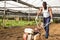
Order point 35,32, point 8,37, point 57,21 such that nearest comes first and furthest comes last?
point 35,32 < point 8,37 < point 57,21

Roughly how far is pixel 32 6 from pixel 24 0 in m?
1.15

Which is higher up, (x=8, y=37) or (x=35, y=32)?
(x=35, y=32)

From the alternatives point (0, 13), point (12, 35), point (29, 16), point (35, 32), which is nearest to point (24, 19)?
point (29, 16)

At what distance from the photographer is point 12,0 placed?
17719 mm

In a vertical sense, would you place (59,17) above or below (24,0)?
below

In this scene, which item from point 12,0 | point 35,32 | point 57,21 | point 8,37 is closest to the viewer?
point 35,32

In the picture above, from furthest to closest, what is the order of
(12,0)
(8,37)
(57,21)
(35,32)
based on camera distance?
1. (12,0)
2. (57,21)
3. (8,37)
4. (35,32)

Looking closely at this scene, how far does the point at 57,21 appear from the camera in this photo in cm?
1659

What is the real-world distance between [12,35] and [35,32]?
15.0ft

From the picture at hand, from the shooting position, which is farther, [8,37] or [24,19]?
[24,19]

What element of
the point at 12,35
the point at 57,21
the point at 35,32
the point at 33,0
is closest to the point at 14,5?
the point at 33,0

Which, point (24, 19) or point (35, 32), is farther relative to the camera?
point (24, 19)

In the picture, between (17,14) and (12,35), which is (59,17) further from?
(12,35)

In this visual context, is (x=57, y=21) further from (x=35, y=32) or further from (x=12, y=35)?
(x=35, y=32)
